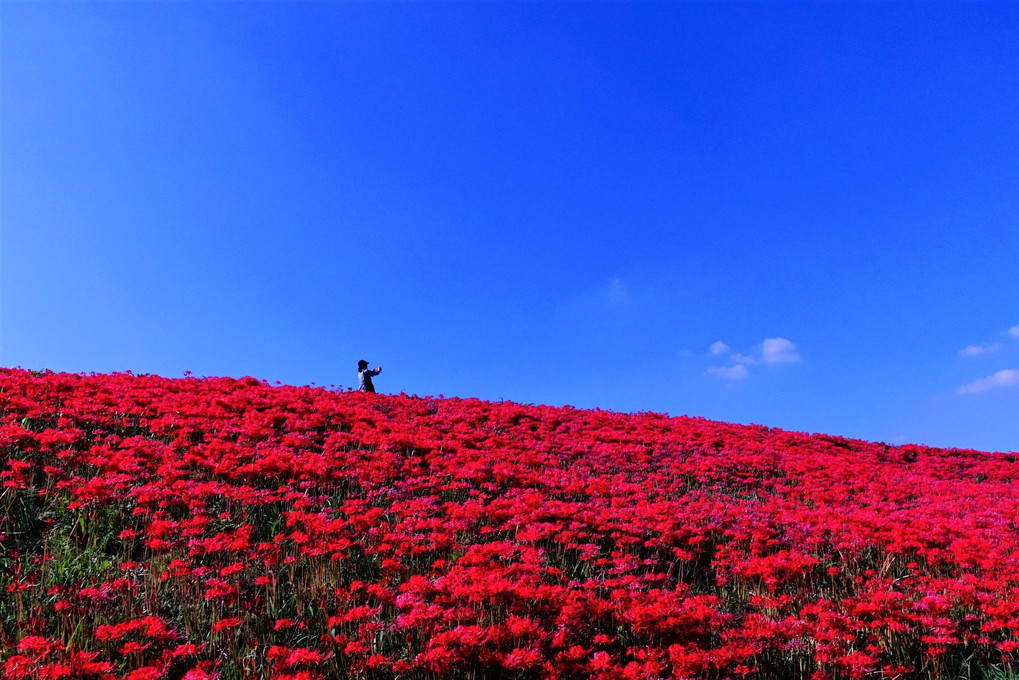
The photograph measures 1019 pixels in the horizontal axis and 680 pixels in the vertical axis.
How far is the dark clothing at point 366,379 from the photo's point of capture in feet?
71.4

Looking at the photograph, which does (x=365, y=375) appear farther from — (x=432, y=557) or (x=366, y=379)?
(x=432, y=557)

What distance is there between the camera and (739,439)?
18641 millimetres

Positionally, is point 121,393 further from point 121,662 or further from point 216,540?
point 121,662

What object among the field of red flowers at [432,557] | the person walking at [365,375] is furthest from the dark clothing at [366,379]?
the field of red flowers at [432,557]

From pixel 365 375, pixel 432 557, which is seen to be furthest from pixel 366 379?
pixel 432 557

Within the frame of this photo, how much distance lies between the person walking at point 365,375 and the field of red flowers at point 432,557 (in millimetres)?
7243

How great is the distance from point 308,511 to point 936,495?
13868mm

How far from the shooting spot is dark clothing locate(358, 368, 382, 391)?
21766 millimetres

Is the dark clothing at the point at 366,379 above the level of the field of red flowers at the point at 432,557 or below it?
above

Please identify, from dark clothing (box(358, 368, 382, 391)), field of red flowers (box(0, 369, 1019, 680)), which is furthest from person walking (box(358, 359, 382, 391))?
field of red flowers (box(0, 369, 1019, 680))

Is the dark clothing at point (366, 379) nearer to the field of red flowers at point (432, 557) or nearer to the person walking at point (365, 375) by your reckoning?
the person walking at point (365, 375)

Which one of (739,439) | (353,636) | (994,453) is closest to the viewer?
(353,636)

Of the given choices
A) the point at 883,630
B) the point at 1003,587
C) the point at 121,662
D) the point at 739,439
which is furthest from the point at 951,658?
the point at 739,439

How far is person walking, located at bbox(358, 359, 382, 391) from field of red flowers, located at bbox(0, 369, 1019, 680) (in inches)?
285
